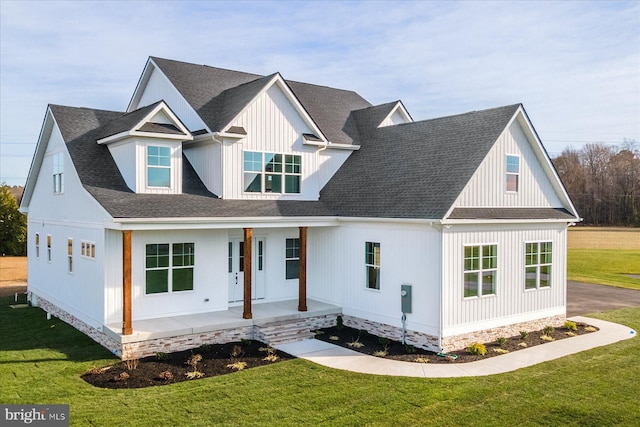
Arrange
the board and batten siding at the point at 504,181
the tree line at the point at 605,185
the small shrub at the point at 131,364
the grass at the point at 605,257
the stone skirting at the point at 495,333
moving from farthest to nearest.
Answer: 1. the tree line at the point at 605,185
2. the grass at the point at 605,257
3. the board and batten siding at the point at 504,181
4. the stone skirting at the point at 495,333
5. the small shrub at the point at 131,364

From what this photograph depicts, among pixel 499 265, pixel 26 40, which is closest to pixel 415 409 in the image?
pixel 499 265

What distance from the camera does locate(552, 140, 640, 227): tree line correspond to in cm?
7512

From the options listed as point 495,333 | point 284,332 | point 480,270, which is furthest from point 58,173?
point 495,333

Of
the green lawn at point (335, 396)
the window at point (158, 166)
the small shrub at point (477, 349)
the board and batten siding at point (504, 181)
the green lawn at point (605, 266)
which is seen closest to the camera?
the green lawn at point (335, 396)

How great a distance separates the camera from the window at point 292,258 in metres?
18.5

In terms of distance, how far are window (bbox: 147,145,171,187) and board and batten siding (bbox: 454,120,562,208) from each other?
8830mm

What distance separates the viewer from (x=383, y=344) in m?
→ 14.9

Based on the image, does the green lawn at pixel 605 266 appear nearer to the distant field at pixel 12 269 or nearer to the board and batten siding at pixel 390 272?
the board and batten siding at pixel 390 272

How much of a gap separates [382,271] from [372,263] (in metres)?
0.55

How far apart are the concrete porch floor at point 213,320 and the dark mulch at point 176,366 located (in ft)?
1.81

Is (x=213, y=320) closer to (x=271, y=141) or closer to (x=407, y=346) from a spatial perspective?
(x=407, y=346)

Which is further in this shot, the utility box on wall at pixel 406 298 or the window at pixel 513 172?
the window at pixel 513 172

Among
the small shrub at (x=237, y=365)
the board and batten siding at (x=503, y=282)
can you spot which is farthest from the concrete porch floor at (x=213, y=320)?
the board and batten siding at (x=503, y=282)

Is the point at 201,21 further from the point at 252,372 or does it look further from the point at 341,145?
the point at 252,372
